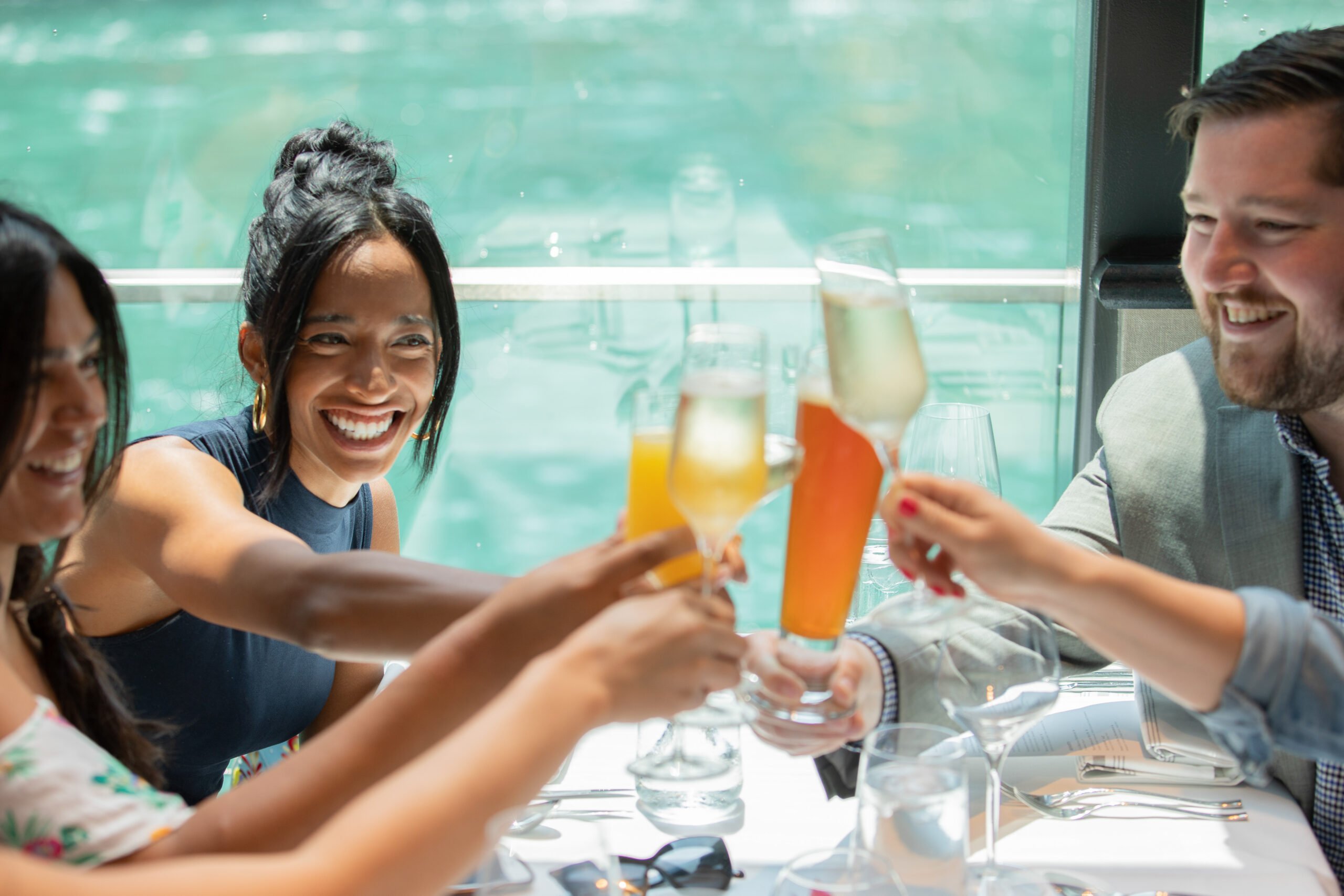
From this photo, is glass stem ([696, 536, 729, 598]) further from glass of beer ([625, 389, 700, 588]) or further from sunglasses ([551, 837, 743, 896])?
sunglasses ([551, 837, 743, 896])

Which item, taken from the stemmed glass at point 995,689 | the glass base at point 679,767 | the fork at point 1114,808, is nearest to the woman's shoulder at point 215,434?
the glass base at point 679,767

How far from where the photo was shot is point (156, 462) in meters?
1.74

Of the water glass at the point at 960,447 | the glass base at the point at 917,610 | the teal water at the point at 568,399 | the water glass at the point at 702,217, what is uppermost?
the water glass at the point at 702,217

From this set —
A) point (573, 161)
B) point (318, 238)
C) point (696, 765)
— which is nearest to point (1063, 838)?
point (696, 765)

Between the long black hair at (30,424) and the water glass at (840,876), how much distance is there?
0.82 meters

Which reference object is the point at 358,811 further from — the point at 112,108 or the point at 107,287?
the point at 112,108

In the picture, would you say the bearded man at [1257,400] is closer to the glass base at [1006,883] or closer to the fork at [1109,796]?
the fork at [1109,796]

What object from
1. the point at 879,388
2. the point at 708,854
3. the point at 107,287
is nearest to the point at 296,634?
the point at 107,287

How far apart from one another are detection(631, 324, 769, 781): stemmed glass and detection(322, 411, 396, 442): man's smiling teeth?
3.37 ft

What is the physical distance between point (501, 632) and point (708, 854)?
0.38m

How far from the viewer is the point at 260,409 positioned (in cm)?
197

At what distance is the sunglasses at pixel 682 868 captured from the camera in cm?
121

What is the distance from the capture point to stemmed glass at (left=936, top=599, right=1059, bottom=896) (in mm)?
1172

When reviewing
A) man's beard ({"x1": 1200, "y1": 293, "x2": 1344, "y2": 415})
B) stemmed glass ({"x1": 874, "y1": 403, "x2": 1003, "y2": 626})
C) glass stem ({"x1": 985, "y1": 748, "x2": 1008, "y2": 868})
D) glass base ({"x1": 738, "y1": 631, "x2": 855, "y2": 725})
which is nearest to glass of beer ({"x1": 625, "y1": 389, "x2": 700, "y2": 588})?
glass base ({"x1": 738, "y1": 631, "x2": 855, "y2": 725})
